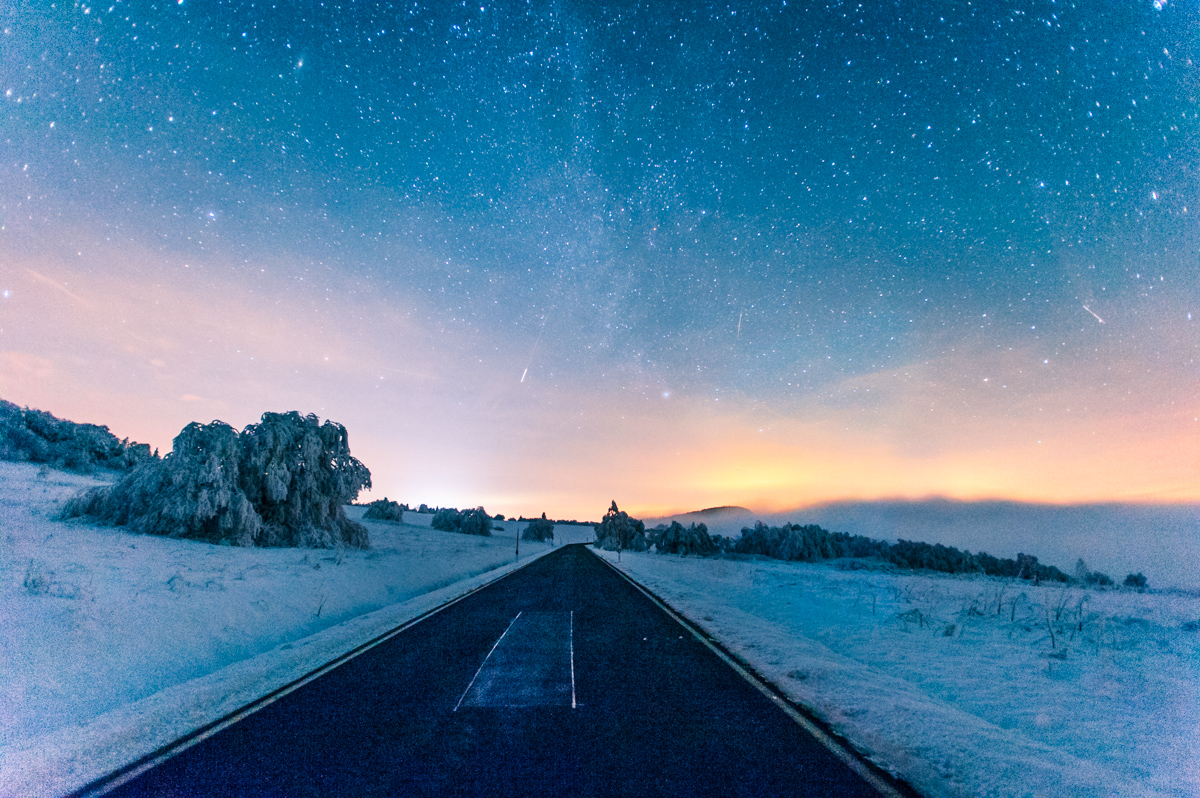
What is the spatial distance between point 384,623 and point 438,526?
5592 cm

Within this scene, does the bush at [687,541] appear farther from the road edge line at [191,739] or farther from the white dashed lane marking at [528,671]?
the road edge line at [191,739]

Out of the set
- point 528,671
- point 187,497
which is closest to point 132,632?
point 528,671

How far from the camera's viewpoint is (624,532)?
63281mm

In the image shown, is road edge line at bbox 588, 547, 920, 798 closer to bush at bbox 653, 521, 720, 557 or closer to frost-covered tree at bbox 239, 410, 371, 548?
frost-covered tree at bbox 239, 410, 371, 548

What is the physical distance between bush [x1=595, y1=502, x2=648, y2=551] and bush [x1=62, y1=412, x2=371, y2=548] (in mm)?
38525

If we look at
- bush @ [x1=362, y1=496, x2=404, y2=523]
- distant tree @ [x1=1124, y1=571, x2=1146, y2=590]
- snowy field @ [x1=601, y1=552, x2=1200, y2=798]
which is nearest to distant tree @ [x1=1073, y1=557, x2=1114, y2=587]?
distant tree @ [x1=1124, y1=571, x2=1146, y2=590]

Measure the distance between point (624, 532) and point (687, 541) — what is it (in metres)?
16.7

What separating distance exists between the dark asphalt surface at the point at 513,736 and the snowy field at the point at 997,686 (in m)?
0.92

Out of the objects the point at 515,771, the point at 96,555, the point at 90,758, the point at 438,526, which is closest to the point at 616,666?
the point at 515,771

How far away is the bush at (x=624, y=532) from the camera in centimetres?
6006

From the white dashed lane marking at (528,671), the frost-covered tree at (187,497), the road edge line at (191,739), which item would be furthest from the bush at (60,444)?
the white dashed lane marking at (528,671)

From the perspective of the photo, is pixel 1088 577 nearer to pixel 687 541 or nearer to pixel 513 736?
pixel 687 541

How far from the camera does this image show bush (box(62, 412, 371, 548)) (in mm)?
16255

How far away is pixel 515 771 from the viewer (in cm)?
405
